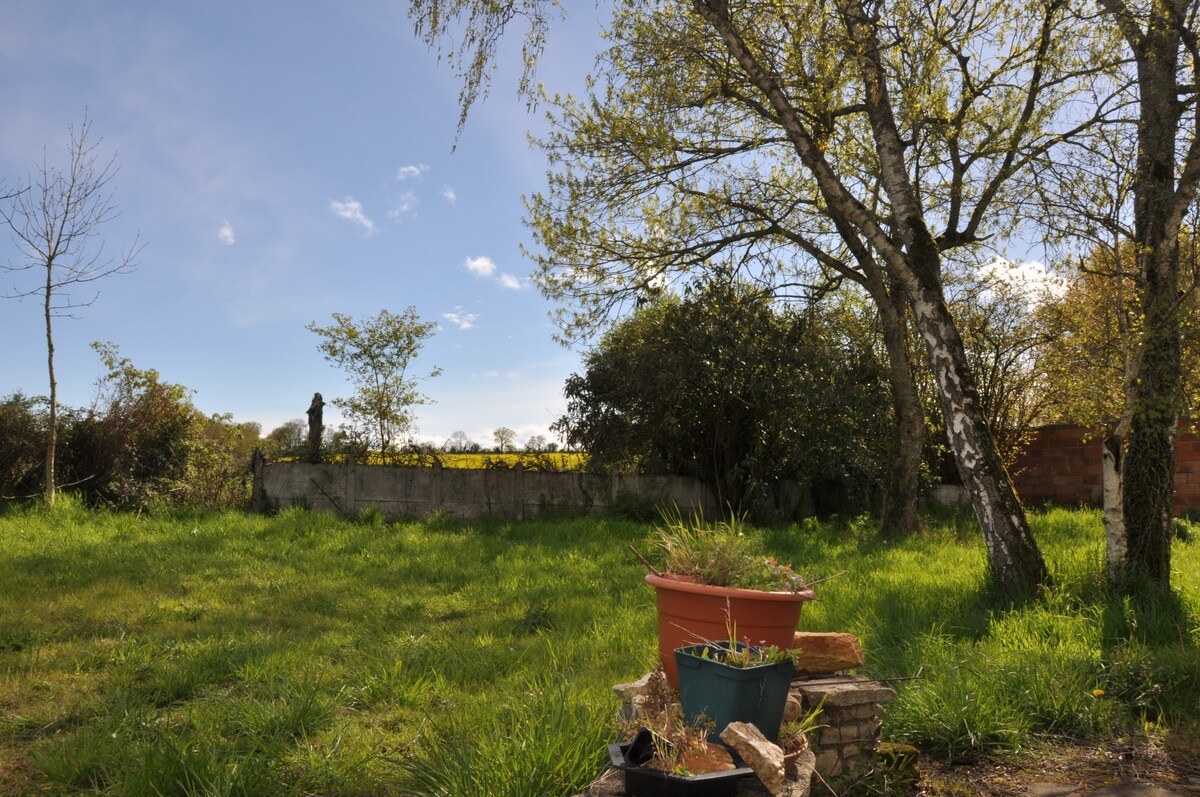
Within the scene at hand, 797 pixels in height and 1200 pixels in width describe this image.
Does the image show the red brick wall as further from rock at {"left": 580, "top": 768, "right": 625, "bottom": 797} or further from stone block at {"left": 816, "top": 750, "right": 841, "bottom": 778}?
rock at {"left": 580, "top": 768, "right": 625, "bottom": 797}

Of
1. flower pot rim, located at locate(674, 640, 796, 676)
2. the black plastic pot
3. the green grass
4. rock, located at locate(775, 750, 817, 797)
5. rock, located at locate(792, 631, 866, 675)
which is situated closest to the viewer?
the black plastic pot

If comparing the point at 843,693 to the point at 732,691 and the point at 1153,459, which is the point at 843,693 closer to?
the point at 732,691

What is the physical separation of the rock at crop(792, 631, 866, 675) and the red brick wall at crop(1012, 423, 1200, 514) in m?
12.4

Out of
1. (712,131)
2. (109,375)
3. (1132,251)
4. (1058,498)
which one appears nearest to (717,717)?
(1132,251)

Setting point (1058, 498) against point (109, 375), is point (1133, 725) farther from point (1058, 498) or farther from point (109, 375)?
point (109, 375)

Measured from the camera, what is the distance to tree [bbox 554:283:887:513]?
12195mm

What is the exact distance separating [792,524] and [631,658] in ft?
27.3

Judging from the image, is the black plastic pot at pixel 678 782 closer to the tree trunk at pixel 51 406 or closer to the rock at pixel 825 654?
the rock at pixel 825 654

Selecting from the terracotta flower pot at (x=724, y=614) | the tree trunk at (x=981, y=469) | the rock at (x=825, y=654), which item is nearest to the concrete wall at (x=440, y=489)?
the tree trunk at (x=981, y=469)

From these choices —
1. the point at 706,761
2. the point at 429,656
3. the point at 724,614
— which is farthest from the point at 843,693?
the point at 429,656

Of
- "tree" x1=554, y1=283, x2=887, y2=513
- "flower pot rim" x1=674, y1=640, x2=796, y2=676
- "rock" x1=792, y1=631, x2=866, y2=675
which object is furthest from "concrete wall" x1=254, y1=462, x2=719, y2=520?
"flower pot rim" x1=674, y1=640, x2=796, y2=676

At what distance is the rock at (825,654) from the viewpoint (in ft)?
12.3

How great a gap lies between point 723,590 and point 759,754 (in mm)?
912

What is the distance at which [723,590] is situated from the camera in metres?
3.36
